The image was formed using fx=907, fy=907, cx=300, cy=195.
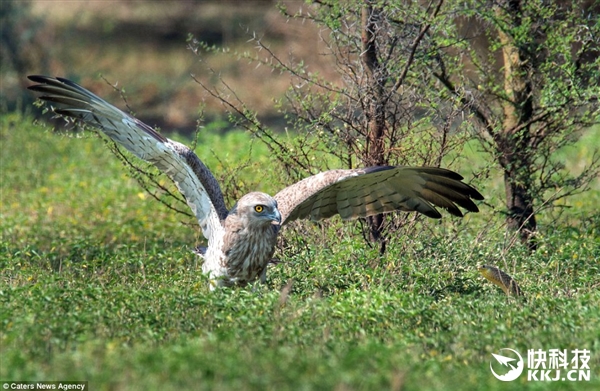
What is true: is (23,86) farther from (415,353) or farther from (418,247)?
(415,353)

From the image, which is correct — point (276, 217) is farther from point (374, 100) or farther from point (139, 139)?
point (374, 100)

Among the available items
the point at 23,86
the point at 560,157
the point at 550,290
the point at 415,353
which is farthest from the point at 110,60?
the point at 415,353

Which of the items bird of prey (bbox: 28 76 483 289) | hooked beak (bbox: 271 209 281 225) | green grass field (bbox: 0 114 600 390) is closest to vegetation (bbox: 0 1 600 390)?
green grass field (bbox: 0 114 600 390)

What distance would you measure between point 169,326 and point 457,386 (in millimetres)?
1975

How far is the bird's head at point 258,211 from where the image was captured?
6754mm

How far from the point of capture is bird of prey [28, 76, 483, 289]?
6.79 m

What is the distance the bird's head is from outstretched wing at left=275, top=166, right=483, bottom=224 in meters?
0.26

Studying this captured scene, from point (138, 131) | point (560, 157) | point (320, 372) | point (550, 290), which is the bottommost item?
point (320, 372)

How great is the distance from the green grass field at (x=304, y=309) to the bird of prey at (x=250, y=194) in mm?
305

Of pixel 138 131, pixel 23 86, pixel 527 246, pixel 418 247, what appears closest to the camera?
pixel 138 131

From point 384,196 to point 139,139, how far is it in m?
1.99

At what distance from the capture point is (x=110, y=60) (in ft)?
70.7

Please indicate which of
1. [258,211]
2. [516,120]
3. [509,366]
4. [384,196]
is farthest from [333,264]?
[516,120]

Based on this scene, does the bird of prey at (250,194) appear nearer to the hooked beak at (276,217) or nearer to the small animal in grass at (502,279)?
the hooked beak at (276,217)
